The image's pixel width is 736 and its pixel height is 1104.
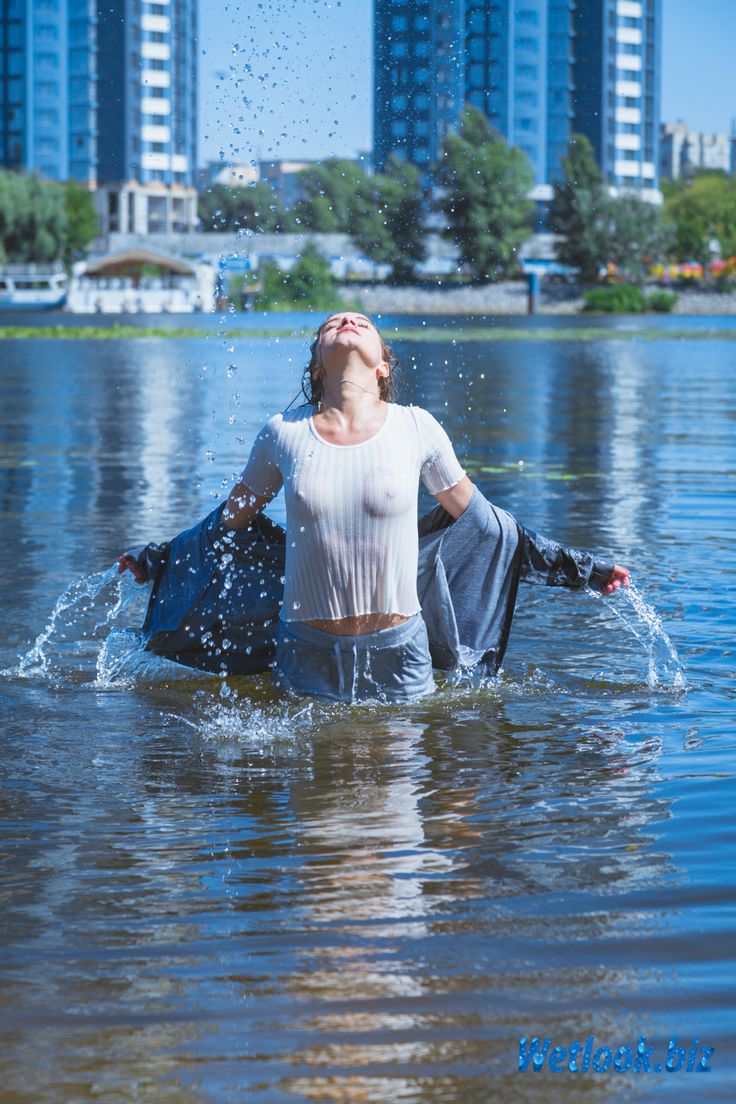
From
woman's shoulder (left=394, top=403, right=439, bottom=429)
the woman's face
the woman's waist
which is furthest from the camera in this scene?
the woman's waist

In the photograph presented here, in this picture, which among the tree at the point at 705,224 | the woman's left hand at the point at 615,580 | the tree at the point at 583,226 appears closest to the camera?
the woman's left hand at the point at 615,580

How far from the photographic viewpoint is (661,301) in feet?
361

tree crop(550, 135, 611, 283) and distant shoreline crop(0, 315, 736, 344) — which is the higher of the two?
tree crop(550, 135, 611, 283)

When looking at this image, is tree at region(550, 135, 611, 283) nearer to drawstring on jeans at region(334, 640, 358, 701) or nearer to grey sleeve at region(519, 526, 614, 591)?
grey sleeve at region(519, 526, 614, 591)

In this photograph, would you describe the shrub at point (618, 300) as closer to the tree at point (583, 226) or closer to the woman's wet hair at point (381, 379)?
the tree at point (583, 226)

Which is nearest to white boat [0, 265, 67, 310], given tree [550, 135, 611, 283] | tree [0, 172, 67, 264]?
tree [0, 172, 67, 264]

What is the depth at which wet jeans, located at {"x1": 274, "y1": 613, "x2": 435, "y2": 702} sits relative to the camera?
6.51 metres

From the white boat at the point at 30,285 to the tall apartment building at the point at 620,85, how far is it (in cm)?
4833

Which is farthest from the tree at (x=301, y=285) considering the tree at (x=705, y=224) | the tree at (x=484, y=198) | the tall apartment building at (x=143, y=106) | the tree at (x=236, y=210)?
the tall apartment building at (x=143, y=106)

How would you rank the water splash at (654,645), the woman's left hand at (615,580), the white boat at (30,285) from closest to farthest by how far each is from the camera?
1. the woman's left hand at (615,580)
2. the water splash at (654,645)
3. the white boat at (30,285)

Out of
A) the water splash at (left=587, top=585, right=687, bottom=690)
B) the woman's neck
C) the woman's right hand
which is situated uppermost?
the woman's neck

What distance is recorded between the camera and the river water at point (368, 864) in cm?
376

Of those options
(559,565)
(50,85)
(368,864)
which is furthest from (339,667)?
(50,85)

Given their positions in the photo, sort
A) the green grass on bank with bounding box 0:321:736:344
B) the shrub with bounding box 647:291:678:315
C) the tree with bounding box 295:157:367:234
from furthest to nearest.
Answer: the shrub with bounding box 647:291:678:315
the tree with bounding box 295:157:367:234
the green grass on bank with bounding box 0:321:736:344
